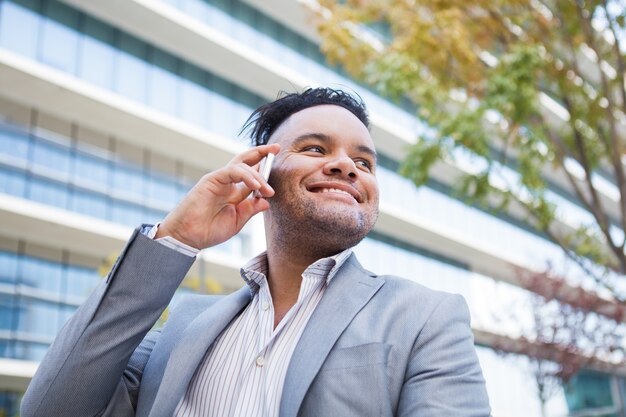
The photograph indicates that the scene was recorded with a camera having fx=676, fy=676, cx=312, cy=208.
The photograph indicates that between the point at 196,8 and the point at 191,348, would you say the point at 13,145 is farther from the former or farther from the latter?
the point at 191,348

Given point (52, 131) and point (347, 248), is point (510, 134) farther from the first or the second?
point (52, 131)

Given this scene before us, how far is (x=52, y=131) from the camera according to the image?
19.3 metres

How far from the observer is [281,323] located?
226 cm

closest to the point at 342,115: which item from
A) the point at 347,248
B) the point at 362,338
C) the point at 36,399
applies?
the point at 347,248

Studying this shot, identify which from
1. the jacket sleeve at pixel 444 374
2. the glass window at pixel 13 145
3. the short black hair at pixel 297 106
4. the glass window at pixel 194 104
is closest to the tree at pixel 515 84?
the short black hair at pixel 297 106

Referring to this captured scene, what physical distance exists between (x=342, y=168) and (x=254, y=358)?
75 centimetres

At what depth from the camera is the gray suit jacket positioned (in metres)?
1.87

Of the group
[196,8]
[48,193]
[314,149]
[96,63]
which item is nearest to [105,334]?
[314,149]

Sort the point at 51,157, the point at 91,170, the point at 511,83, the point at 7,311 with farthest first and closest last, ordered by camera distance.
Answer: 1. the point at 91,170
2. the point at 51,157
3. the point at 7,311
4. the point at 511,83

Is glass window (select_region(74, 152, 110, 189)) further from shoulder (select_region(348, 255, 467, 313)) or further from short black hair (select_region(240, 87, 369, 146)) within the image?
shoulder (select_region(348, 255, 467, 313))

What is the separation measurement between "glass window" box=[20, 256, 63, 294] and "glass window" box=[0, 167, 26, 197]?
199 centimetres

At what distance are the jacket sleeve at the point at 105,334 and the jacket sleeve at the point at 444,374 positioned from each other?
78cm

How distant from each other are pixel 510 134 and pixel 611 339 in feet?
52.5

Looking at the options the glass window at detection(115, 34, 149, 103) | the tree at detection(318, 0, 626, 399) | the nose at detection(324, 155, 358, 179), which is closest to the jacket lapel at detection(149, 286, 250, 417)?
the nose at detection(324, 155, 358, 179)
